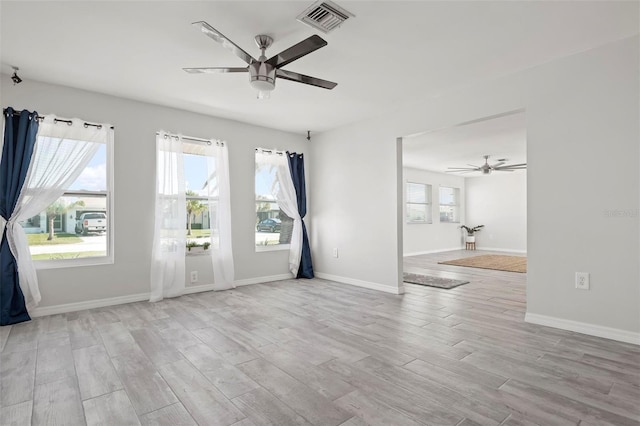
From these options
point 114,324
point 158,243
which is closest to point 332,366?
point 114,324

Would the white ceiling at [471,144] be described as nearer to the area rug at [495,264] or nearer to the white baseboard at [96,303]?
the area rug at [495,264]

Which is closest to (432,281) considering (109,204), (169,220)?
(169,220)

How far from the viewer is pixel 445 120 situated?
12.9 ft

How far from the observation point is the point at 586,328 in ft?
9.51

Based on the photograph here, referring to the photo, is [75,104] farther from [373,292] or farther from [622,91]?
[622,91]

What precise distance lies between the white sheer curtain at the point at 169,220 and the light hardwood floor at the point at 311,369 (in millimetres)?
615

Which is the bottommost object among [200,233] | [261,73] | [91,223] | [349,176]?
[200,233]

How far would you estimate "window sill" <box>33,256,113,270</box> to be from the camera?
3.59 meters

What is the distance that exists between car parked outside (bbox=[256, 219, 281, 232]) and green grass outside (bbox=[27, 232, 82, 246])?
2.41 meters

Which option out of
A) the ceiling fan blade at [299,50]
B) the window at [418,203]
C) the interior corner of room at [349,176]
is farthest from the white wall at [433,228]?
the ceiling fan blade at [299,50]

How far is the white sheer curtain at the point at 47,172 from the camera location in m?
3.40

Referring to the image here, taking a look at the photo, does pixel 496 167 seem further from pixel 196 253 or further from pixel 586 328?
pixel 196 253

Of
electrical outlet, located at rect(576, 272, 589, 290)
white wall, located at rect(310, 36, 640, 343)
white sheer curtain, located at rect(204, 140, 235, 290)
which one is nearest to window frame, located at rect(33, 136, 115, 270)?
white sheer curtain, located at rect(204, 140, 235, 290)

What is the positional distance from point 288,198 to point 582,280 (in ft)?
13.2
